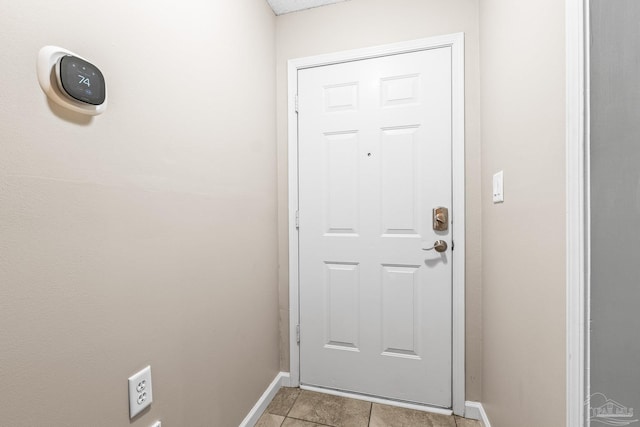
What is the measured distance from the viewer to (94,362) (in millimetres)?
790

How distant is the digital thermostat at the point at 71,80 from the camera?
666 millimetres

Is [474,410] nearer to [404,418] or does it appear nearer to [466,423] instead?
[466,423]

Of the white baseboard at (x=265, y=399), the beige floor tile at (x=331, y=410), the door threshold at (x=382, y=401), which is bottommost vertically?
the beige floor tile at (x=331, y=410)

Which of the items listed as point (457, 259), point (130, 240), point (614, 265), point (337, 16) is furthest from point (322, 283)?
point (337, 16)

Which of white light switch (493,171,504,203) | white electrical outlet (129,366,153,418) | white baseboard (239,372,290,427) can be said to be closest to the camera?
white electrical outlet (129,366,153,418)

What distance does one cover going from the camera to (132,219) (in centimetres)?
90

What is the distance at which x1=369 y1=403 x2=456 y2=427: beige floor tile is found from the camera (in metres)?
1.55

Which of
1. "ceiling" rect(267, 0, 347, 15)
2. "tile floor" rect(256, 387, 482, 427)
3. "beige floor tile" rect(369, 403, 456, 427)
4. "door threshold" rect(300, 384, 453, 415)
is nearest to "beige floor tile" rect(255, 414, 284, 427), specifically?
"tile floor" rect(256, 387, 482, 427)

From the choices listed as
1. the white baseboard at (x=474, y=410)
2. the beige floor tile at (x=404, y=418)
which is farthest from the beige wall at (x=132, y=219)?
the white baseboard at (x=474, y=410)

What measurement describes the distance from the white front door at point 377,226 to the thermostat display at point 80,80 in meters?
1.18

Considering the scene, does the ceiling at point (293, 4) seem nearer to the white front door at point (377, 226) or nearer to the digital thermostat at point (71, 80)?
the white front door at point (377, 226)

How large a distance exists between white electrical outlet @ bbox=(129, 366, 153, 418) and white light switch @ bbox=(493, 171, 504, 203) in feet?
4.83

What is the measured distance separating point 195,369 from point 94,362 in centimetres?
45

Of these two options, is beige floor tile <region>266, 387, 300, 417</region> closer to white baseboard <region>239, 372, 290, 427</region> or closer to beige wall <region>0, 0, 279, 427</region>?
white baseboard <region>239, 372, 290, 427</region>
